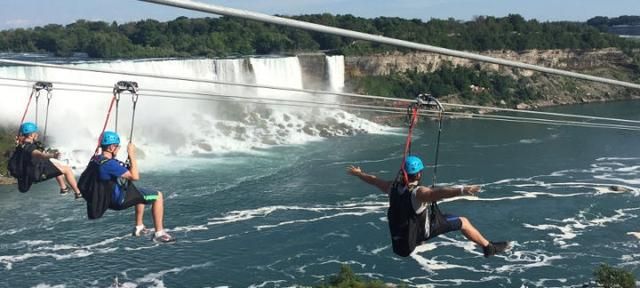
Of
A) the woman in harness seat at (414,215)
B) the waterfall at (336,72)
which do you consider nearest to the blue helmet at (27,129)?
the woman in harness seat at (414,215)

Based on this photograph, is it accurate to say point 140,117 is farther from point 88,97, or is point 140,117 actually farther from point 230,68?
point 230,68

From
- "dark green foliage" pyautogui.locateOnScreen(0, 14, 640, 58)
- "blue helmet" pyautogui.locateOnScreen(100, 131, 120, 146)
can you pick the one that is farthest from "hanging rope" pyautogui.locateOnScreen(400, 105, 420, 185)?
"dark green foliage" pyautogui.locateOnScreen(0, 14, 640, 58)

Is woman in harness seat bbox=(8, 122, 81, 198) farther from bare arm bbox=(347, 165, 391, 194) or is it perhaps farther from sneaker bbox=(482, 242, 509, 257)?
sneaker bbox=(482, 242, 509, 257)

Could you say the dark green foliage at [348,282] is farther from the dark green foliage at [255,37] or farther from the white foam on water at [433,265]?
the dark green foliage at [255,37]

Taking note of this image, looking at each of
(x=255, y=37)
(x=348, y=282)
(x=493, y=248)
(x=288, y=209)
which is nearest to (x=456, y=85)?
(x=255, y=37)

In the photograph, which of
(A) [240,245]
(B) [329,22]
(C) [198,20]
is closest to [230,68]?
(C) [198,20]
